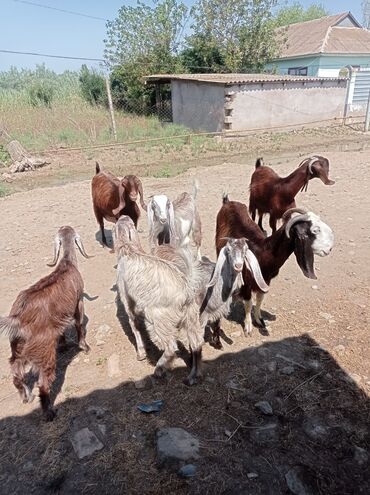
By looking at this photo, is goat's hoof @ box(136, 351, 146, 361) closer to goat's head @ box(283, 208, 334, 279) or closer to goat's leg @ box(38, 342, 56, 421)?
goat's leg @ box(38, 342, 56, 421)

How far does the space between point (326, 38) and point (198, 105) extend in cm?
1519

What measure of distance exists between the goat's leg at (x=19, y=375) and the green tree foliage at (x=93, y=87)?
17.5 meters

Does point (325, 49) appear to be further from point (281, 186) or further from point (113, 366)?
point (113, 366)

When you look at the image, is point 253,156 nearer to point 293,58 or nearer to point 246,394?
point 246,394

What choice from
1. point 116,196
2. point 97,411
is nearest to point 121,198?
point 116,196

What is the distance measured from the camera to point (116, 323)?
4145 millimetres

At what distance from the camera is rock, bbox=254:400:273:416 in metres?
2.88

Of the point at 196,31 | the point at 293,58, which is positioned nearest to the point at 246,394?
the point at 196,31

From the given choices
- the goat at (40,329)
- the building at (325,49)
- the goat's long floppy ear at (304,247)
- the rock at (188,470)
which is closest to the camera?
the rock at (188,470)

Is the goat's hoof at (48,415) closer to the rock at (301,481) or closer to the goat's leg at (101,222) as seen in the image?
the rock at (301,481)

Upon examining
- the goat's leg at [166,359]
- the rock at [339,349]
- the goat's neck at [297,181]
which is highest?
the goat's neck at [297,181]

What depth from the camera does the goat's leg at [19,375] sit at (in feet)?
9.20

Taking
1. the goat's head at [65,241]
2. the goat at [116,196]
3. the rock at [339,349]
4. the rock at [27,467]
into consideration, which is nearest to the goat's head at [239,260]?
the rock at [339,349]

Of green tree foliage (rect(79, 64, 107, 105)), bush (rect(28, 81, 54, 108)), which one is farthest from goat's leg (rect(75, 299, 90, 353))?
green tree foliage (rect(79, 64, 107, 105))
